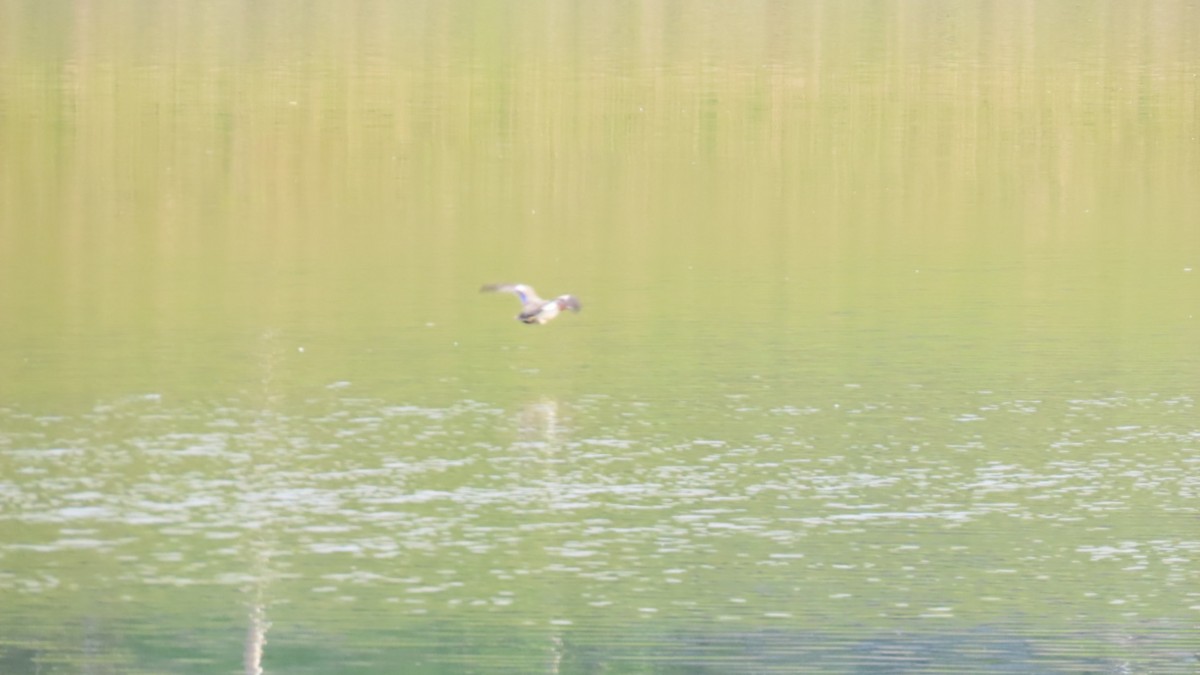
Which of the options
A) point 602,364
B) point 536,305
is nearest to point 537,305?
point 536,305

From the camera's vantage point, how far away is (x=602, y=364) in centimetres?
2411

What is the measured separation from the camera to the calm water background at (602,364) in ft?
50.5

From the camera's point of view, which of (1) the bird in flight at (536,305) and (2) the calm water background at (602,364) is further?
(1) the bird in flight at (536,305)

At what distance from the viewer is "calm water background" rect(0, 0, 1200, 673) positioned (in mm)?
15406

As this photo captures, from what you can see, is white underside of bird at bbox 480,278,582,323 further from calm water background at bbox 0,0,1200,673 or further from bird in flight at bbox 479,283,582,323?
calm water background at bbox 0,0,1200,673

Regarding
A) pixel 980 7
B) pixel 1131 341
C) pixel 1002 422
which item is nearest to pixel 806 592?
pixel 1002 422

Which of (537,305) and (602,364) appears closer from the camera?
(537,305)

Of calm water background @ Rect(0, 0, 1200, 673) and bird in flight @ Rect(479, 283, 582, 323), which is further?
bird in flight @ Rect(479, 283, 582, 323)

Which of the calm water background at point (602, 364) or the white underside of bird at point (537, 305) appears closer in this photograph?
the calm water background at point (602, 364)

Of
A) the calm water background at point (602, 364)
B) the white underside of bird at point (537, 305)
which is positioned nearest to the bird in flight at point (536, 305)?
the white underside of bird at point (537, 305)

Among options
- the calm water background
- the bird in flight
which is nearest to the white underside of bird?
the bird in flight

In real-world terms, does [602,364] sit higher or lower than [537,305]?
lower

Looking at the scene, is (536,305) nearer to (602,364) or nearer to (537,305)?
(537,305)

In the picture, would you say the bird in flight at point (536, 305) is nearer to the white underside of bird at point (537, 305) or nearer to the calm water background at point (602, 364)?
the white underside of bird at point (537, 305)
